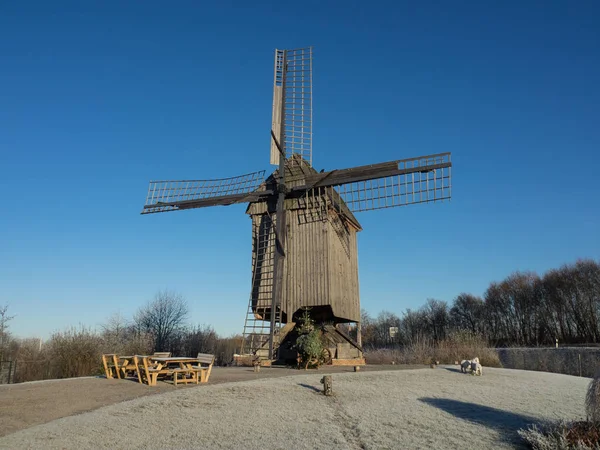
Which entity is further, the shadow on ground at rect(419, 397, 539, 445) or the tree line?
the tree line

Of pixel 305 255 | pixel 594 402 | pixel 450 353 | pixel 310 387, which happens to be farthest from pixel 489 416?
pixel 450 353

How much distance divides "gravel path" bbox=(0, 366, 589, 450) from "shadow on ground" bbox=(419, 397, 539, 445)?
2 centimetres

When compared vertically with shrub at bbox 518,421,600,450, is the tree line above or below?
above

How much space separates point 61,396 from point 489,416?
8.64 metres

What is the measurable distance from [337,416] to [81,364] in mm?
10740

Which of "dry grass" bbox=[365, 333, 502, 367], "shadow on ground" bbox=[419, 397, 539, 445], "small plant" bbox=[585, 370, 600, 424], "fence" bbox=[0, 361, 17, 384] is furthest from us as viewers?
"dry grass" bbox=[365, 333, 502, 367]

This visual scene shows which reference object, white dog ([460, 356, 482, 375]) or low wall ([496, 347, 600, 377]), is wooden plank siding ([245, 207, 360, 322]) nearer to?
white dog ([460, 356, 482, 375])

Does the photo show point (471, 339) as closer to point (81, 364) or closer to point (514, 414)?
point (514, 414)

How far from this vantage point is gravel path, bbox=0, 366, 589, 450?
22.1 ft

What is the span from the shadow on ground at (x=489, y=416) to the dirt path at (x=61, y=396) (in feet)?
15.8

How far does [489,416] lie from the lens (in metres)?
8.45

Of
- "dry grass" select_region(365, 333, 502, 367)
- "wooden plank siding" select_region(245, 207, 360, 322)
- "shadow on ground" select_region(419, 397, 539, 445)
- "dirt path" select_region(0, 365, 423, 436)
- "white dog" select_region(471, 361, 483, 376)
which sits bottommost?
"shadow on ground" select_region(419, 397, 539, 445)

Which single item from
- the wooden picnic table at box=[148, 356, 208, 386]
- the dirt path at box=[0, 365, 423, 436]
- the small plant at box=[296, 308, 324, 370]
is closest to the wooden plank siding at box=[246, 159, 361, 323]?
the small plant at box=[296, 308, 324, 370]

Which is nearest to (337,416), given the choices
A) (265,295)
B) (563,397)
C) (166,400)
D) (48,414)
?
(166,400)
